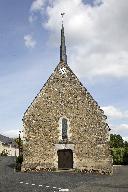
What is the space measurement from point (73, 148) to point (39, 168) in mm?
3637

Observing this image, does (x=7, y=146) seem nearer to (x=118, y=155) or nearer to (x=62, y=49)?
(x=118, y=155)

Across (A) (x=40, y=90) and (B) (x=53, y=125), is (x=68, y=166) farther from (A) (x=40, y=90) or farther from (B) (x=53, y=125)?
(A) (x=40, y=90)

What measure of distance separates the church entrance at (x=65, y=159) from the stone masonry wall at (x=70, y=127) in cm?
55

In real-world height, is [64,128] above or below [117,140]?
below

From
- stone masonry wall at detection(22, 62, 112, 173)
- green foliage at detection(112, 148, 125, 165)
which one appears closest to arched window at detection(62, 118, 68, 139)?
stone masonry wall at detection(22, 62, 112, 173)

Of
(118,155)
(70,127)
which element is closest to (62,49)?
(70,127)

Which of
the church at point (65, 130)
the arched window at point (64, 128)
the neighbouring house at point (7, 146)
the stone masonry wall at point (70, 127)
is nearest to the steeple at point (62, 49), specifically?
the stone masonry wall at point (70, 127)

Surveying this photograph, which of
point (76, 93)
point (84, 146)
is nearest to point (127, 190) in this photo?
point (84, 146)

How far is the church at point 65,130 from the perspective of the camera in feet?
108

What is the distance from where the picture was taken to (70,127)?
111 feet

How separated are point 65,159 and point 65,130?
271 centimetres

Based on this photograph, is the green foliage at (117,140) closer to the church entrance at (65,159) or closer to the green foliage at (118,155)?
the green foliage at (118,155)

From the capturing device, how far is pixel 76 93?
3428cm

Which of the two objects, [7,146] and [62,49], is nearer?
[62,49]
